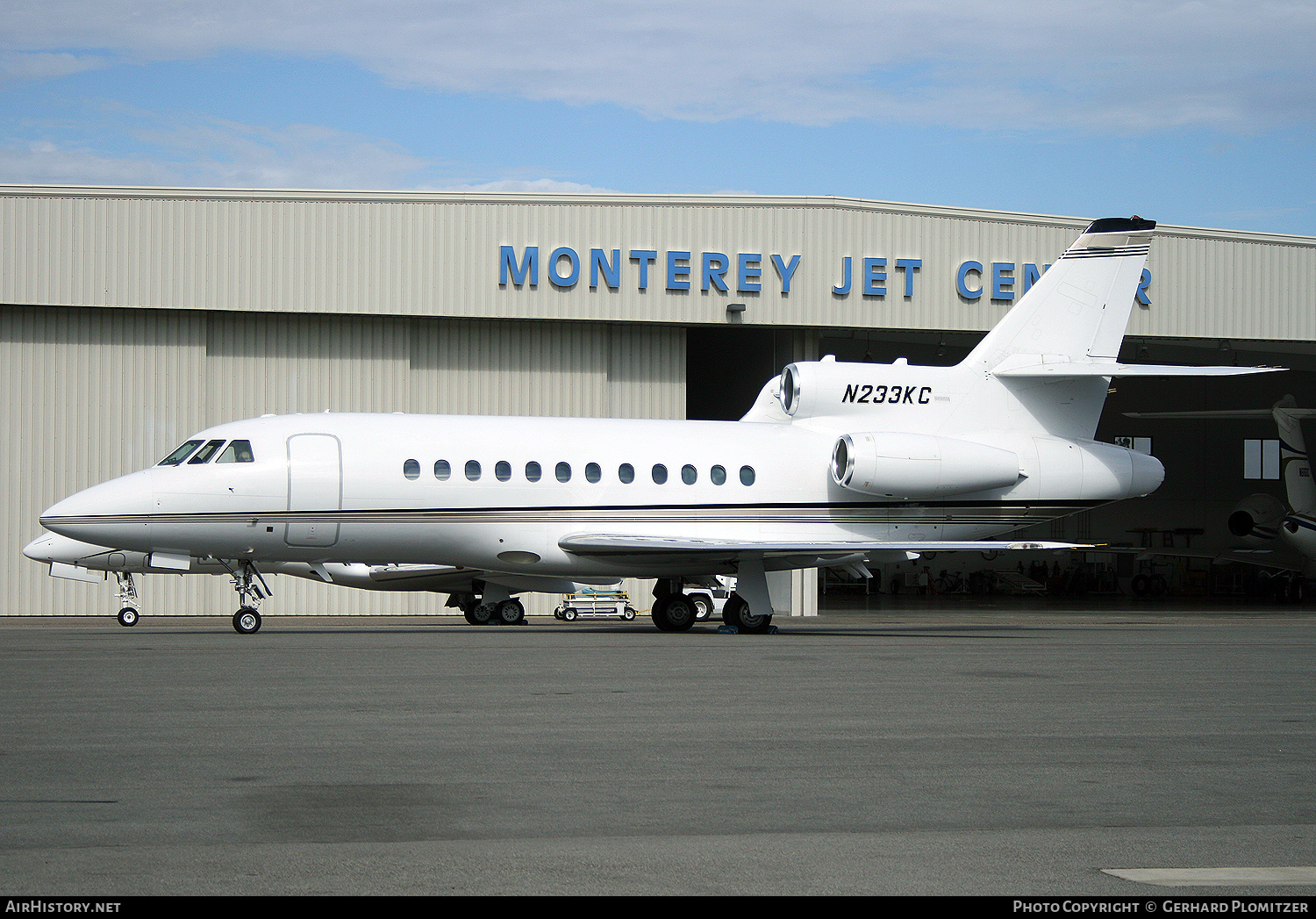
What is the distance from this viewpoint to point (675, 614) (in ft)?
74.7

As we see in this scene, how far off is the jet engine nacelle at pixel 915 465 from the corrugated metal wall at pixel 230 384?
11.1 meters

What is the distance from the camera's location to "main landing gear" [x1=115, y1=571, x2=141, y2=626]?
1021 inches

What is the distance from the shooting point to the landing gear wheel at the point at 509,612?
83.0 feet

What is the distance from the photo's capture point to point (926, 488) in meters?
21.6

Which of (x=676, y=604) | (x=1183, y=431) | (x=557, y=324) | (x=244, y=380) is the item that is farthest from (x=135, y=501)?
(x=1183, y=431)

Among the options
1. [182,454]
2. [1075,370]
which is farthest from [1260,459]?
[182,454]

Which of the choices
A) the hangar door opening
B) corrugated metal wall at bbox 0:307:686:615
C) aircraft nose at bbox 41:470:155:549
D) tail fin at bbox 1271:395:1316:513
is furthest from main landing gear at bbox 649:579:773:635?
tail fin at bbox 1271:395:1316:513

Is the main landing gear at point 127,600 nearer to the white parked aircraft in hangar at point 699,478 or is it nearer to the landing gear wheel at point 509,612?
the white parked aircraft in hangar at point 699,478

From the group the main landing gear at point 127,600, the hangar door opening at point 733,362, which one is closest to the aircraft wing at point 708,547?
the main landing gear at point 127,600

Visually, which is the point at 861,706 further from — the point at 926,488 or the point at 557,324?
the point at 557,324

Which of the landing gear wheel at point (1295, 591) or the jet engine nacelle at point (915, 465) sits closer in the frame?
the jet engine nacelle at point (915, 465)

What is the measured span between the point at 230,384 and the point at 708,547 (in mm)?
15395

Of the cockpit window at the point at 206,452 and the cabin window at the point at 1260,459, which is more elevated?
the cabin window at the point at 1260,459

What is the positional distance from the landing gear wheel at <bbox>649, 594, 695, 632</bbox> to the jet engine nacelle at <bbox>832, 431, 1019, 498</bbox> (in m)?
3.51
